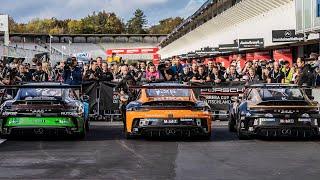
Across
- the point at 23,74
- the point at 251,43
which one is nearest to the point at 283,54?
the point at 251,43

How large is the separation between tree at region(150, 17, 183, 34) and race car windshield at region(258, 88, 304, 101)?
151 metres

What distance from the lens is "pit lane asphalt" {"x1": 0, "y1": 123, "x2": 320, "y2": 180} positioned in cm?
928

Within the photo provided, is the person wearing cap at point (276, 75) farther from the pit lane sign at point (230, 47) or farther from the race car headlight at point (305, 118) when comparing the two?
the pit lane sign at point (230, 47)

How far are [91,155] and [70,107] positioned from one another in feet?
8.59

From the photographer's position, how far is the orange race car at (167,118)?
44.8 feet

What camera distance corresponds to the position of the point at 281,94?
14.8 m

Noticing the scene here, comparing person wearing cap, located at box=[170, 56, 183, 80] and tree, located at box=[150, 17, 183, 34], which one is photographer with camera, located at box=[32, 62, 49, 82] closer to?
person wearing cap, located at box=[170, 56, 183, 80]

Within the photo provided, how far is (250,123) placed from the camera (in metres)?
14.0

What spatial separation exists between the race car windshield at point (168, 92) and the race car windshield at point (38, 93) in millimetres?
2076

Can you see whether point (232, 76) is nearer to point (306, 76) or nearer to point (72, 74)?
point (306, 76)

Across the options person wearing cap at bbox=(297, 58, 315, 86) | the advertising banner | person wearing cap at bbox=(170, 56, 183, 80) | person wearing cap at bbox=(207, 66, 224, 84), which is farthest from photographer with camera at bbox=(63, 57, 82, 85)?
person wearing cap at bbox=(297, 58, 315, 86)

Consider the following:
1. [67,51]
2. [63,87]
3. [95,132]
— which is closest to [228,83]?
[95,132]

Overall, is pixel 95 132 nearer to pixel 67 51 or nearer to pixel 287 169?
pixel 287 169

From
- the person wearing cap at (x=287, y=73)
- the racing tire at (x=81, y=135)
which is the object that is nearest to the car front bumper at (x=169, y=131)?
the racing tire at (x=81, y=135)
